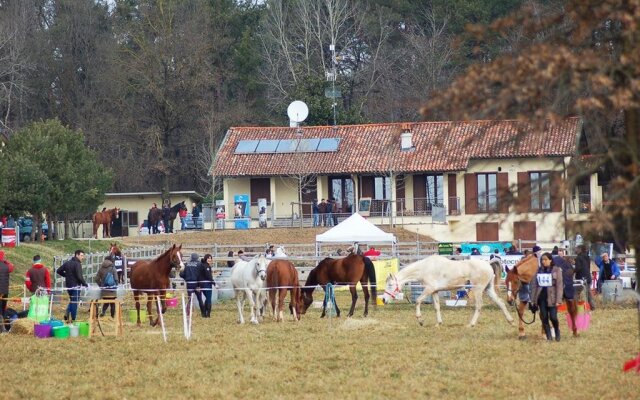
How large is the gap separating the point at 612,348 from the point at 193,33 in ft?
180

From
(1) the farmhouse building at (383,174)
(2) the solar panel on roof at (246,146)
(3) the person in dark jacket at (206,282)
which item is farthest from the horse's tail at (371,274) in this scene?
(2) the solar panel on roof at (246,146)

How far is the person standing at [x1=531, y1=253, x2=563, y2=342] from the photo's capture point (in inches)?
781

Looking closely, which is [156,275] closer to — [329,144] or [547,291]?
[547,291]

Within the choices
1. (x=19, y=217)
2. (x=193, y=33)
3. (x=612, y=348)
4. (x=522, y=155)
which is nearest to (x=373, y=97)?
(x=193, y=33)

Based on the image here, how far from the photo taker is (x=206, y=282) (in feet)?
93.2

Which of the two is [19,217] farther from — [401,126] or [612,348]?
[401,126]

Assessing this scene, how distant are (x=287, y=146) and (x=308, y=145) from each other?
3.52ft

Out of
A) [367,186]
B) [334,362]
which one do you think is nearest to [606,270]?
[334,362]

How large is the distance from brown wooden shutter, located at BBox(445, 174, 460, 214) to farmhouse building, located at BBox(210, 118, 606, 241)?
5 centimetres

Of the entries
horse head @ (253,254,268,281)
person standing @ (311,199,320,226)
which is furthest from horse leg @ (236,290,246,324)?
person standing @ (311,199,320,226)

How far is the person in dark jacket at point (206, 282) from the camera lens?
28016mm

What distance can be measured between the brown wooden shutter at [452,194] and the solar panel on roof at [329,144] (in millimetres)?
6046

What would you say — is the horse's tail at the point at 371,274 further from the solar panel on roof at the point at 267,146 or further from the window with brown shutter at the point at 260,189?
the solar panel on roof at the point at 267,146

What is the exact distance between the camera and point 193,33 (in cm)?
7162
